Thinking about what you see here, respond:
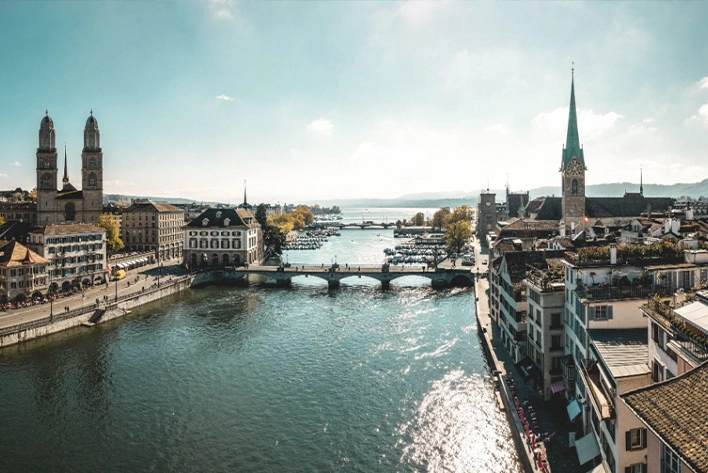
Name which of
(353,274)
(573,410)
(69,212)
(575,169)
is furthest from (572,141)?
(69,212)

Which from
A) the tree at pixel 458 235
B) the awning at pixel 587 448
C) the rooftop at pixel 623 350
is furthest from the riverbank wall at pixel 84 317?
the tree at pixel 458 235

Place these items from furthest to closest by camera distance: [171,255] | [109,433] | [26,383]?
[171,255]
[26,383]
[109,433]

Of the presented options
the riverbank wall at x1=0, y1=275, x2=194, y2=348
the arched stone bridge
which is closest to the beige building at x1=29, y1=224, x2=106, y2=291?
the riverbank wall at x1=0, y1=275, x2=194, y2=348

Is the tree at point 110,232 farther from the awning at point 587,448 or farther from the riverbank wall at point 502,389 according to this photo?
the awning at point 587,448

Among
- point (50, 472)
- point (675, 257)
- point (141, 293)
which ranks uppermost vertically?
point (675, 257)

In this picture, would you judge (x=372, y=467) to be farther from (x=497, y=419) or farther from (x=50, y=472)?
(x=50, y=472)

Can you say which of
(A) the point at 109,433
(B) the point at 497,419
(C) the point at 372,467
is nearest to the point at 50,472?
(A) the point at 109,433
